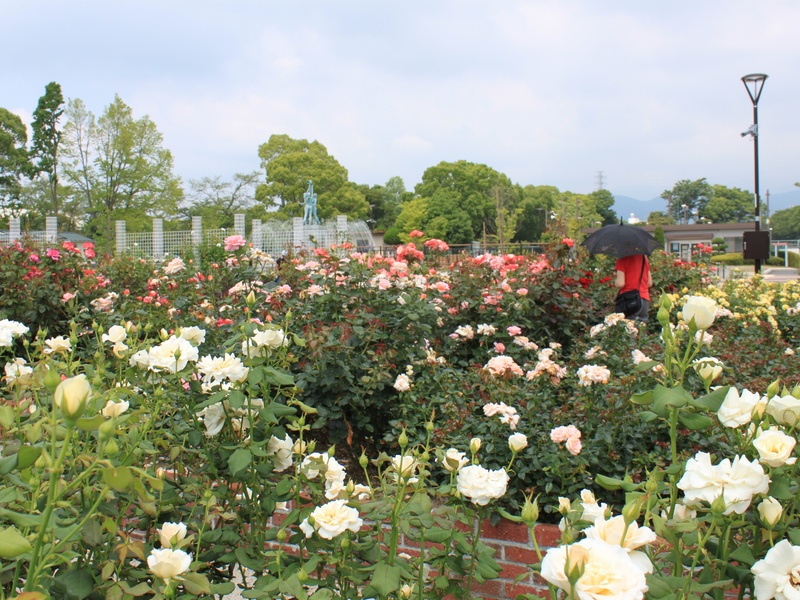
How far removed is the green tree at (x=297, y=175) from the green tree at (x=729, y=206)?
6464 cm

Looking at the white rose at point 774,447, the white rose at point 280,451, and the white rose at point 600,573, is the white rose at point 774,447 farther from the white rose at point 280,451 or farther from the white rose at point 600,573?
the white rose at point 280,451

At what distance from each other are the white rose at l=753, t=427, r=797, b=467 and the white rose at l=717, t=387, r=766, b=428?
0.26ft

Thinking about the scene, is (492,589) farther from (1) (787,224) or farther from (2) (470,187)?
(1) (787,224)

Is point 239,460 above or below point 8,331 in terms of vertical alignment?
below

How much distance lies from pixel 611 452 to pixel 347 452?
141 centimetres

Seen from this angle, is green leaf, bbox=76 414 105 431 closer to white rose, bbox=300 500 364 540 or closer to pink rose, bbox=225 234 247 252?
white rose, bbox=300 500 364 540

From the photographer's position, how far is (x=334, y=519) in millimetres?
1233

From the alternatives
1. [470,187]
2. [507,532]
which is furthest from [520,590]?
[470,187]

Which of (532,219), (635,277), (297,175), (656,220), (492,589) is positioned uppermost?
(297,175)

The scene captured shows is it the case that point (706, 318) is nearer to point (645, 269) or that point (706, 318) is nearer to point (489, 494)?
point (489, 494)

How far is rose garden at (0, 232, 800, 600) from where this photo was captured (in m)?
1.03

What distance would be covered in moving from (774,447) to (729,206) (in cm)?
10169

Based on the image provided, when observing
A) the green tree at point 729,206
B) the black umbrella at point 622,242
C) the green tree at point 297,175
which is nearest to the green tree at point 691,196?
the green tree at point 729,206

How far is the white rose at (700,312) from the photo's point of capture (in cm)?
119
